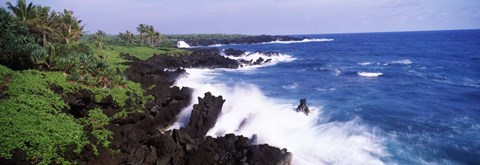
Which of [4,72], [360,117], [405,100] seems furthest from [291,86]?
[4,72]

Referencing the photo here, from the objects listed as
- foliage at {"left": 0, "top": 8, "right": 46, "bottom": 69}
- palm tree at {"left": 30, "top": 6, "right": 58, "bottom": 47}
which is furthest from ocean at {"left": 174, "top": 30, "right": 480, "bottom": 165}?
palm tree at {"left": 30, "top": 6, "right": 58, "bottom": 47}

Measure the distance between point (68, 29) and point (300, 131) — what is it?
30910 millimetres

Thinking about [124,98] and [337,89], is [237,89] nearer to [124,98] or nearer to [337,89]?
[337,89]

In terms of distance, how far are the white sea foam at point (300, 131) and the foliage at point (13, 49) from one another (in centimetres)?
1365

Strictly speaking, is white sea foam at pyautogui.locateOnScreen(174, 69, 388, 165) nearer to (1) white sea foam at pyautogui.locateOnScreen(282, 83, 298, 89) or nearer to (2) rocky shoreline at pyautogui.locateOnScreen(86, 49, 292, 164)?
(2) rocky shoreline at pyautogui.locateOnScreen(86, 49, 292, 164)

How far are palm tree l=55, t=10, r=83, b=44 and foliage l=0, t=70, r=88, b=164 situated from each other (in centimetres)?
1992

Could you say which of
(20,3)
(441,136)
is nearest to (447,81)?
(441,136)

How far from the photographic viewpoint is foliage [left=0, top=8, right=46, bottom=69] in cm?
2838

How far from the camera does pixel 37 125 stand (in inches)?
712

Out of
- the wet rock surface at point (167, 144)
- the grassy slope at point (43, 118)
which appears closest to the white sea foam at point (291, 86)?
the wet rock surface at point (167, 144)

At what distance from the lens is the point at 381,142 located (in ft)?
86.7

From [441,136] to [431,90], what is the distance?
19911mm

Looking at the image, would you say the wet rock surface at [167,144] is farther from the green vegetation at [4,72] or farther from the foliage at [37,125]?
the green vegetation at [4,72]

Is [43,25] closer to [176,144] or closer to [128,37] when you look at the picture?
[176,144]
